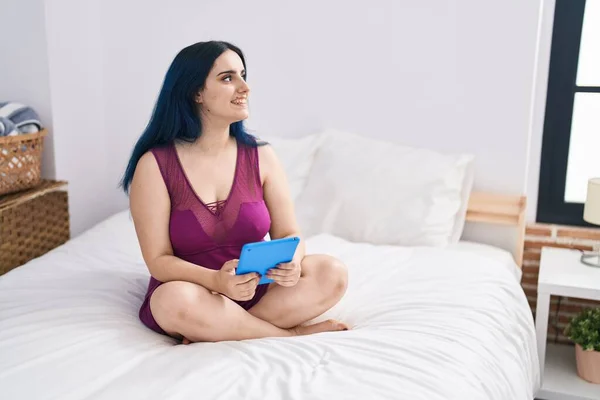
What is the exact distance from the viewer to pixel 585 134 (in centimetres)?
256

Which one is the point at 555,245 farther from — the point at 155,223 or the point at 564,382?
the point at 155,223

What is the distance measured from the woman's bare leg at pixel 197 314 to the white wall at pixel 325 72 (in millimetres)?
1251

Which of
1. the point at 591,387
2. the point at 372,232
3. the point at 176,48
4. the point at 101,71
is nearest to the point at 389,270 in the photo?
the point at 372,232

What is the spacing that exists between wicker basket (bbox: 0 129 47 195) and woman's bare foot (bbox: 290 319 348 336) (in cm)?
119

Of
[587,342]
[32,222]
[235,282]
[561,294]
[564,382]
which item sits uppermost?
[235,282]

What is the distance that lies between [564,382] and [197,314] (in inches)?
53.9

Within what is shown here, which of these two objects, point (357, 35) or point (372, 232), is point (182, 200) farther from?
point (357, 35)

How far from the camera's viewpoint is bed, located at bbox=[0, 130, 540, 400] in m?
1.28

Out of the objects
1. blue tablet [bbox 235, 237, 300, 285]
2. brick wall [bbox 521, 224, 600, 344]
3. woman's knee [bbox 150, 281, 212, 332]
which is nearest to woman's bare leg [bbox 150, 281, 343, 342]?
woman's knee [bbox 150, 281, 212, 332]

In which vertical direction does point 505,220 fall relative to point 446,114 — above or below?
below

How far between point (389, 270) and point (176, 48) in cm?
142

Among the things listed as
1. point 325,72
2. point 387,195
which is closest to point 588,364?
point 387,195

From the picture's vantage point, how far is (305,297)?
5.44 ft

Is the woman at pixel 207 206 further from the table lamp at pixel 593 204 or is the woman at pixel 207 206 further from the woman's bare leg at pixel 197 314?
the table lamp at pixel 593 204
